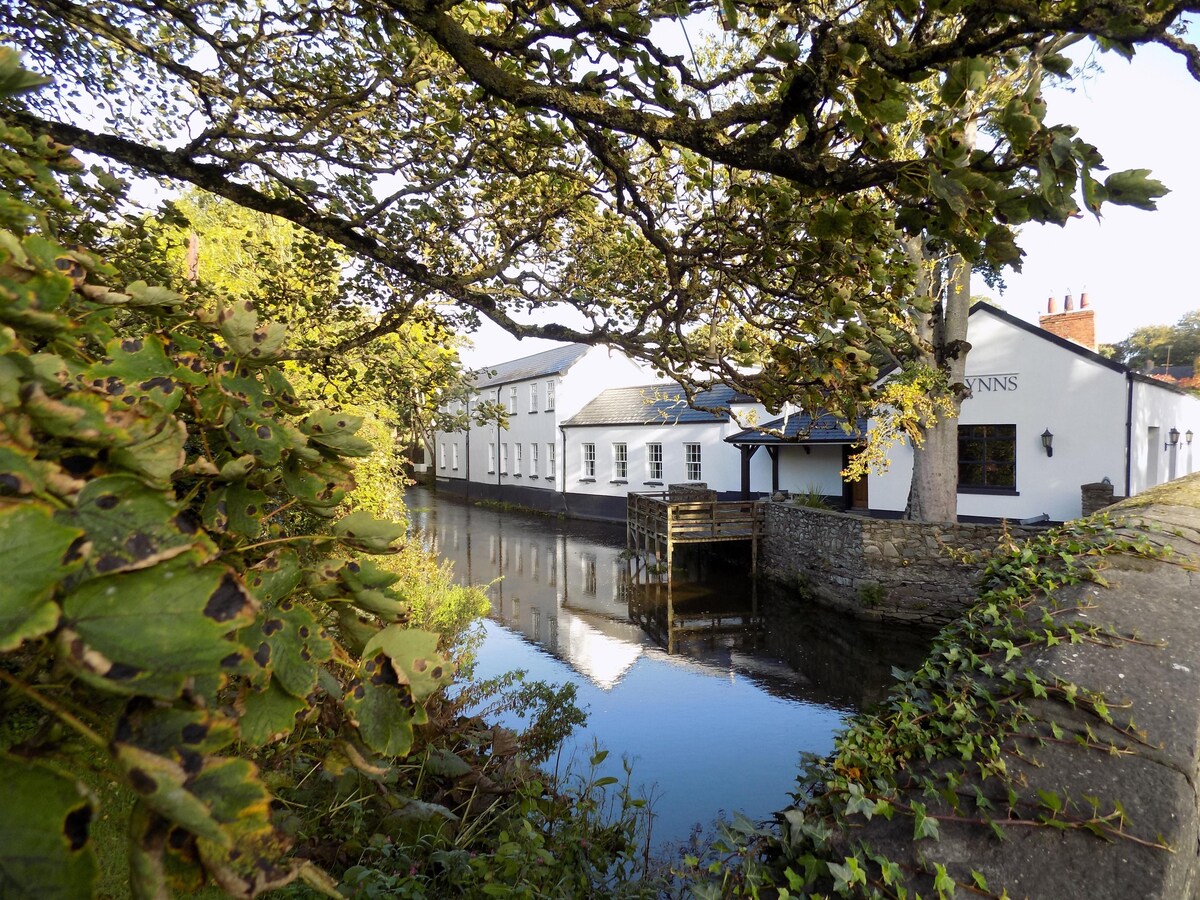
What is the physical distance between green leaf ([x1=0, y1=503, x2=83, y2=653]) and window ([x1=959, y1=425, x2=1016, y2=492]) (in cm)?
2040

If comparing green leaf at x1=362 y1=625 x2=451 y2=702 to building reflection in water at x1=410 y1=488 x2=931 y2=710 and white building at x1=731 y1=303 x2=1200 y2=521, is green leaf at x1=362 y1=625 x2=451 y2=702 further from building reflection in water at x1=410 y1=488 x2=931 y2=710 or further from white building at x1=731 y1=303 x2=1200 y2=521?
white building at x1=731 y1=303 x2=1200 y2=521

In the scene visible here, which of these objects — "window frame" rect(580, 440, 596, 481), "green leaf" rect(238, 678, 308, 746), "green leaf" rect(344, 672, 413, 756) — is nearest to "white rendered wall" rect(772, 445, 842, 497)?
"window frame" rect(580, 440, 596, 481)

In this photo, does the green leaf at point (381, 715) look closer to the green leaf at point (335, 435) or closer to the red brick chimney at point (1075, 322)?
the green leaf at point (335, 435)

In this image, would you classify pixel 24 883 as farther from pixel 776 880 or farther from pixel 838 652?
pixel 838 652

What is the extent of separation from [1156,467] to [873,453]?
35.2 feet

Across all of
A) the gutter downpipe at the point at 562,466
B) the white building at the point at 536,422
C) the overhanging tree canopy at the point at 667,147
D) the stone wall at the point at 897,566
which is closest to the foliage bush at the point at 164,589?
the overhanging tree canopy at the point at 667,147

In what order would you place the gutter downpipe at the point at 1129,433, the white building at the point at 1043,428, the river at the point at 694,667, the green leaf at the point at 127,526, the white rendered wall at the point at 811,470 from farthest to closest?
the white rendered wall at the point at 811,470 → the white building at the point at 1043,428 → the gutter downpipe at the point at 1129,433 → the river at the point at 694,667 → the green leaf at the point at 127,526

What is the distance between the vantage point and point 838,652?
43.2 ft

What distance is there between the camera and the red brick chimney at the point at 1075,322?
1997 centimetres

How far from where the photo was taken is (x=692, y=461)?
94.2 ft

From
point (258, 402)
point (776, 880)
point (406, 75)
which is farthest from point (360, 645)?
point (406, 75)

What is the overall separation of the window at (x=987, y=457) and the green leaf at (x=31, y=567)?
66.9 ft

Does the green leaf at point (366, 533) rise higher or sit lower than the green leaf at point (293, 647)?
higher

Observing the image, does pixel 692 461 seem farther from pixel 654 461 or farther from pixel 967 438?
pixel 967 438
